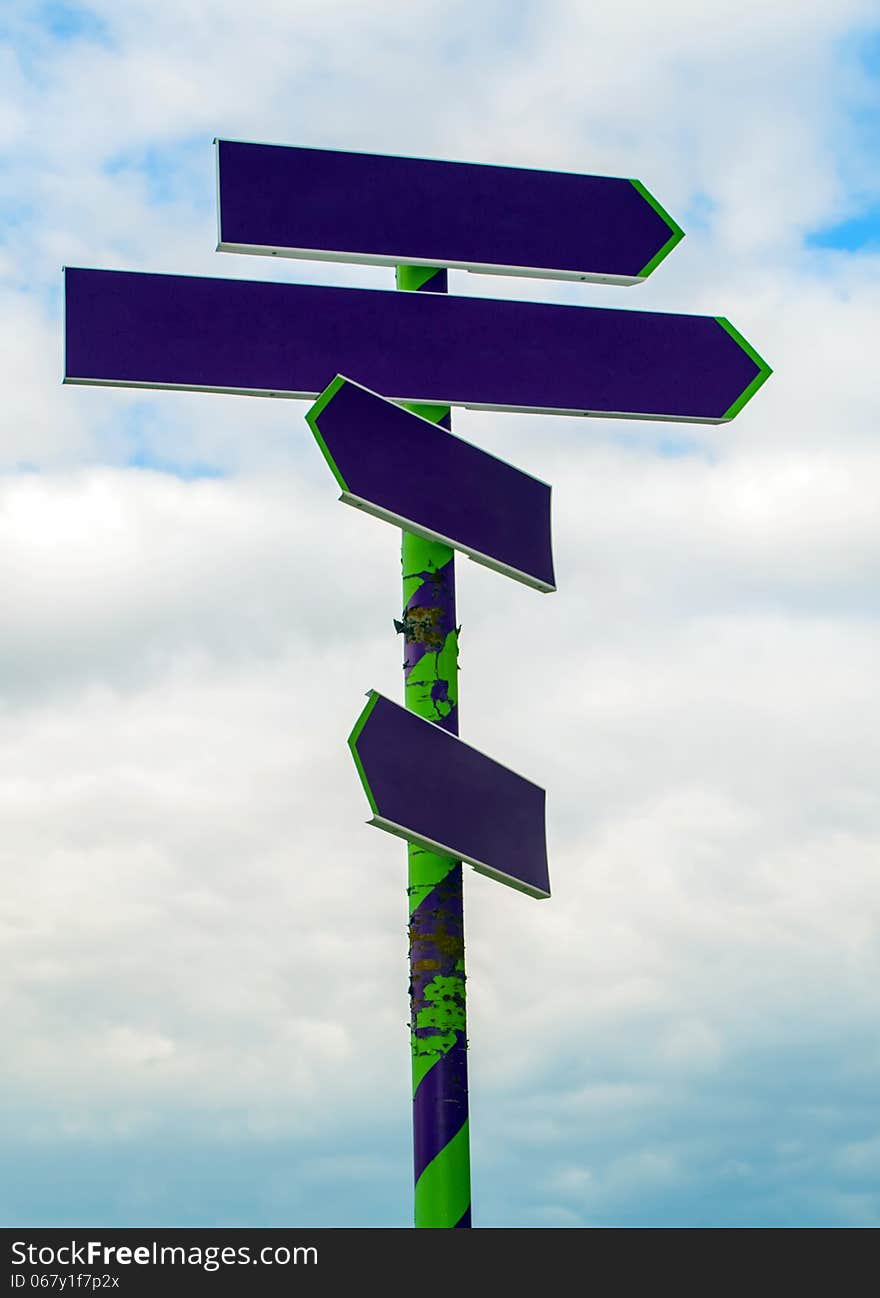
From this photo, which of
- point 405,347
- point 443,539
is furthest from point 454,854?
point 405,347

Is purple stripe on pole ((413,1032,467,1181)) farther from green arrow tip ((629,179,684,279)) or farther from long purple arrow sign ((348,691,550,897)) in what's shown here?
green arrow tip ((629,179,684,279))

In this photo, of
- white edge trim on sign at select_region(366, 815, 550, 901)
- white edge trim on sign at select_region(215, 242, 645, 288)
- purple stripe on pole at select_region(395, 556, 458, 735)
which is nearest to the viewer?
white edge trim on sign at select_region(366, 815, 550, 901)

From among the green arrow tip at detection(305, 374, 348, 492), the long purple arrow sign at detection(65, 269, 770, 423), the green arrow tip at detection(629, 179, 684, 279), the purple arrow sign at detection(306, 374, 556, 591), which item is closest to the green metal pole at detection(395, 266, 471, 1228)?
the purple arrow sign at detection(306, 374, 556, 591)

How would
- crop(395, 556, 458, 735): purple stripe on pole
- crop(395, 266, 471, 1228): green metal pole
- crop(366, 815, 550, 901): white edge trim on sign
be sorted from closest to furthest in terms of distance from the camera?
crop(366, 815, 550, 901): white edge trim on sign < crop(395, 266, 471, 1228): green metal pole < crop(395, 556, 458, 735): purple stripe on pole

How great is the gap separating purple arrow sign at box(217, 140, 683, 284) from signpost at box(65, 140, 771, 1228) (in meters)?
0.01

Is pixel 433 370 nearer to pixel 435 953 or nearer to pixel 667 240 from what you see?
pixel 667 240

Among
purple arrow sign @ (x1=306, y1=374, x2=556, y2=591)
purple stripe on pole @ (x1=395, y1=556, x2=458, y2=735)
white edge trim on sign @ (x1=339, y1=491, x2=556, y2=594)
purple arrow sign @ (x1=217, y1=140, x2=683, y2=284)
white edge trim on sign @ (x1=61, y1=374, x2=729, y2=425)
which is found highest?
purple arrow sign @ (x1=217, y1=140, x2=683, y2=284)

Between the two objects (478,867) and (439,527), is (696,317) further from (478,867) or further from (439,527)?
(478,867)

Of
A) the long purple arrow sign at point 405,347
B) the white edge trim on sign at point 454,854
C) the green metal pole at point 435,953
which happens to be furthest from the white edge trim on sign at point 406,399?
the white edge trim on sign at point 454,854

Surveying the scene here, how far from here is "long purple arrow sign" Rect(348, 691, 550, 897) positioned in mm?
8586

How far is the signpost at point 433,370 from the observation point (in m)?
8.88

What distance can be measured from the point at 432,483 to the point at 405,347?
88 cm

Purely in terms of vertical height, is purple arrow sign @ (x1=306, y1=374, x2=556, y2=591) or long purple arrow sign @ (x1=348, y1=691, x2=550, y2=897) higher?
purple arrow sign @ (x1=306, y1=374, x2=556, y2=591)
